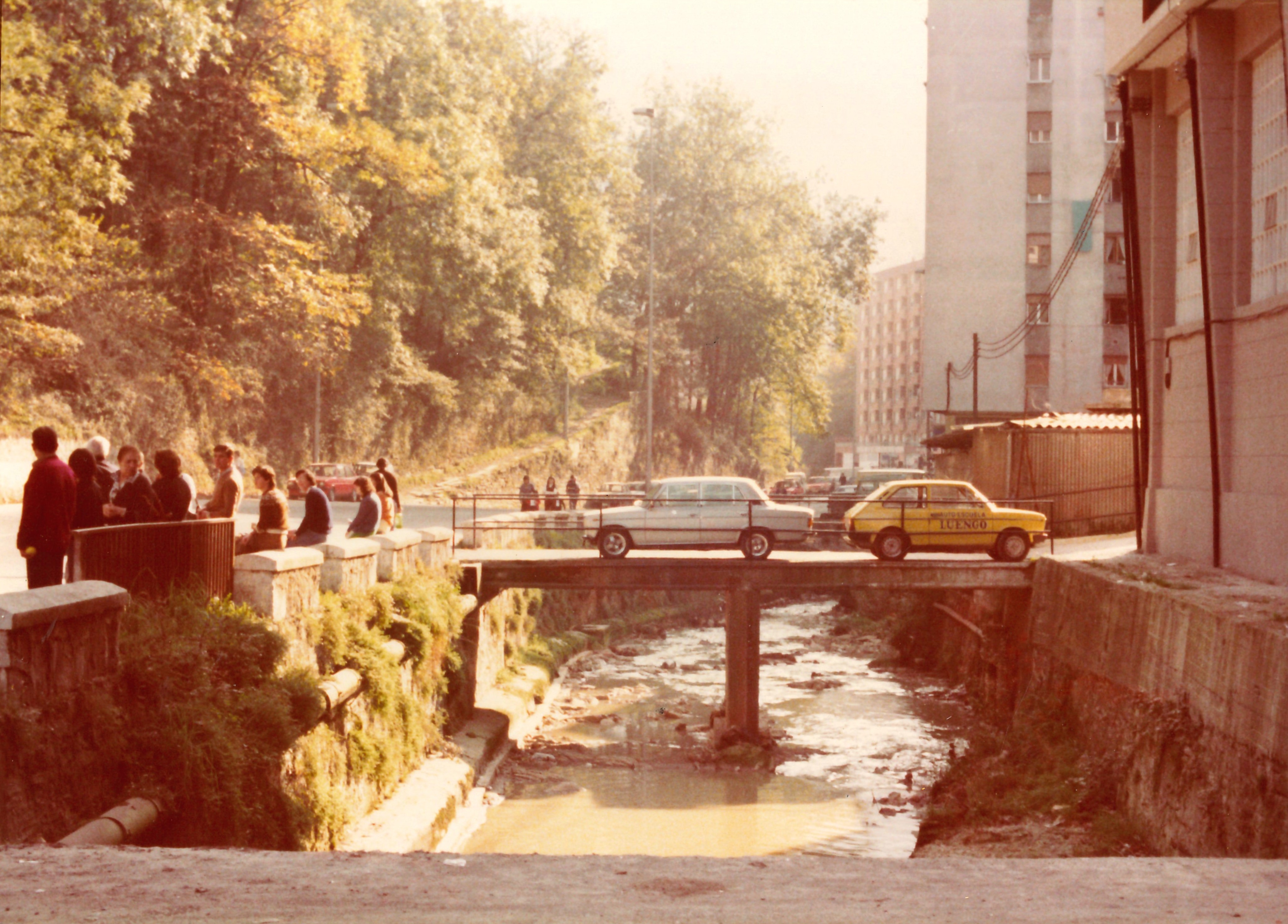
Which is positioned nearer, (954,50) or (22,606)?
(22,606)

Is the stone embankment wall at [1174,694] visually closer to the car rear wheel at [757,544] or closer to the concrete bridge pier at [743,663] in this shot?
the concrete bridge pier at [743,663]

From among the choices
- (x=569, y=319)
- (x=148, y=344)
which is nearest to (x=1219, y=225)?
(x=148, y=344)

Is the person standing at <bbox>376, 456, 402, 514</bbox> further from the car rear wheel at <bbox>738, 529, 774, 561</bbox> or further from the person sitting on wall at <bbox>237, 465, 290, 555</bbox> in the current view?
the car rear wheel at <bbox>738, 529, 774, 561</bbox>

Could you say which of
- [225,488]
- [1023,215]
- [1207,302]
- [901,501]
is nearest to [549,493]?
[1023,215]

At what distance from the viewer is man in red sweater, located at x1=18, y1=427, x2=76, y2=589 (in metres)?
10.2

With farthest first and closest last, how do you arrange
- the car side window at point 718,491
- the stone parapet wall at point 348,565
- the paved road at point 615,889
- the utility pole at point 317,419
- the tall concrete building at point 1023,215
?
the tall concrete building at point 1023,215 → the utility pole at point 317,419 → the car side window at point 718,491 → the stone parapet wall at point 348,565 → the paved road at point 615,889

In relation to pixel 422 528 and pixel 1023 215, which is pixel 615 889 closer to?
pixel 422 528

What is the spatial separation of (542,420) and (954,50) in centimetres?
2072

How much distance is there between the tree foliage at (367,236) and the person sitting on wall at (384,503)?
564 centimetres

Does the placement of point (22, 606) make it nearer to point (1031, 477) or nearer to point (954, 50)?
point (1031, 477)

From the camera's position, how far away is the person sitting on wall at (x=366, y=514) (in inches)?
728

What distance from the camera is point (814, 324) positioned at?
206ft

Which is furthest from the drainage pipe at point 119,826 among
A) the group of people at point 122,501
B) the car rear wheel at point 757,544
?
the car rear wheel at point 757,544

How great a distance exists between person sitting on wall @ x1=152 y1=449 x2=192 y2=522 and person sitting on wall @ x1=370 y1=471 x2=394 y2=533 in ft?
23.0
